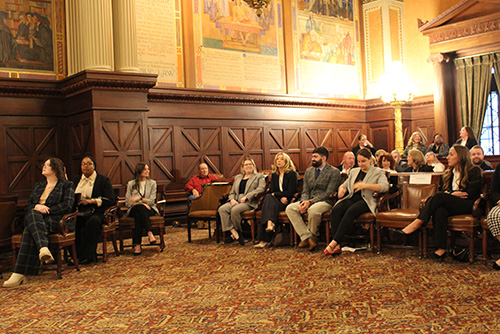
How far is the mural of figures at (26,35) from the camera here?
956 cm

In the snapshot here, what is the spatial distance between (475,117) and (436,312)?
32.5 ft

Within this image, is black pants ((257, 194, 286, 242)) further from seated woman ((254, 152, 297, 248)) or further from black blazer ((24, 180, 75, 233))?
black blazer ((24, 180, 75, 233))

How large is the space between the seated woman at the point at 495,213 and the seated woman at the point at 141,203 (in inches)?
167

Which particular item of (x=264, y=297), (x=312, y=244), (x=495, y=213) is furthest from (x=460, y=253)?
(x=264, y=297)

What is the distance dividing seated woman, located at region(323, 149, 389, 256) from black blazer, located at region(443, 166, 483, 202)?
1025 millimetres

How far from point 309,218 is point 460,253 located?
1969 millimetres

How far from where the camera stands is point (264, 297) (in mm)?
4672

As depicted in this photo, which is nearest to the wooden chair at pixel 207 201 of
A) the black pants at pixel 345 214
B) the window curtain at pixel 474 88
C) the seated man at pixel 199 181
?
the seated man at pixel 199 181

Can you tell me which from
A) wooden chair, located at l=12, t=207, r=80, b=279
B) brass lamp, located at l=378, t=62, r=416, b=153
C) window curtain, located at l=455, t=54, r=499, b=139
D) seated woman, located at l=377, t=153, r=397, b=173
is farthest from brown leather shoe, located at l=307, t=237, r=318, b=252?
window curtain, located at l=455, t=54, r=499, b=139

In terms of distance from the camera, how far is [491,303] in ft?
13.7

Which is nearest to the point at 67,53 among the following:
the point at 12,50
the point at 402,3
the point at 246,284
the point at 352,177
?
the point at 12,50

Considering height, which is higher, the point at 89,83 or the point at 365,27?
the point at 365,27

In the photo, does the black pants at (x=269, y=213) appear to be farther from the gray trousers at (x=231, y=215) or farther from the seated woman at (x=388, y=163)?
the seated woman at (x=388, y=163)

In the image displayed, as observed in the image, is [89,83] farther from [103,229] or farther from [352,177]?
[352,177]
